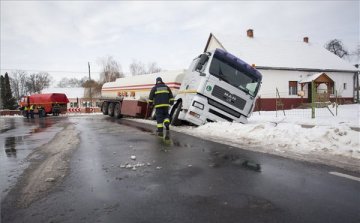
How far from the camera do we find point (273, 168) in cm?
418

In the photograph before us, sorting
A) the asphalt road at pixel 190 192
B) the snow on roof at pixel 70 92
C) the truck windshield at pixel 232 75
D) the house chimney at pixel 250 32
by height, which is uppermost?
the house chimney at pixel 250 32

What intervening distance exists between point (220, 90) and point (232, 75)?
77 cm

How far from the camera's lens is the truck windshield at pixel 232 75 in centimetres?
920

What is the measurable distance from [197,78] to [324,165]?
5844 millimetres

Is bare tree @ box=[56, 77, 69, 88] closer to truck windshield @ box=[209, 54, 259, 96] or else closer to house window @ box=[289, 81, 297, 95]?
house window @ box=[289, 81, 297, 95]

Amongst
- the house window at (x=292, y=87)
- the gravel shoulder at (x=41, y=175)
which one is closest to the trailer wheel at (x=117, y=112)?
the gravel shoulder at (x=41, y=175)

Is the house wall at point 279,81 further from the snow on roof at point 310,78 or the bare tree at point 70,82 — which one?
the bare tree at point 70,82

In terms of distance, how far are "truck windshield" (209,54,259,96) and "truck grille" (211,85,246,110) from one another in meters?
0.38

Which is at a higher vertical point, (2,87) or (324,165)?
(2,87)

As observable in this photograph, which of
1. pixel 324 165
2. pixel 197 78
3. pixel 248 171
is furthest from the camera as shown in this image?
pixel 197 78

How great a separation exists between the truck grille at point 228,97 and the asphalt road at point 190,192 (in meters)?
4.33

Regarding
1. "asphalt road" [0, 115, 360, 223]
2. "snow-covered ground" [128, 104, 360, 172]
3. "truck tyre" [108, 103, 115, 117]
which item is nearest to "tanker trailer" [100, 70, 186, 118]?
"truck tyre" [108, 103, 115, 117]

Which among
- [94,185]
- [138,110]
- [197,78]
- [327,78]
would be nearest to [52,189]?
[94,185]

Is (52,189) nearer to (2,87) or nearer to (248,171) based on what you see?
(248,171)
